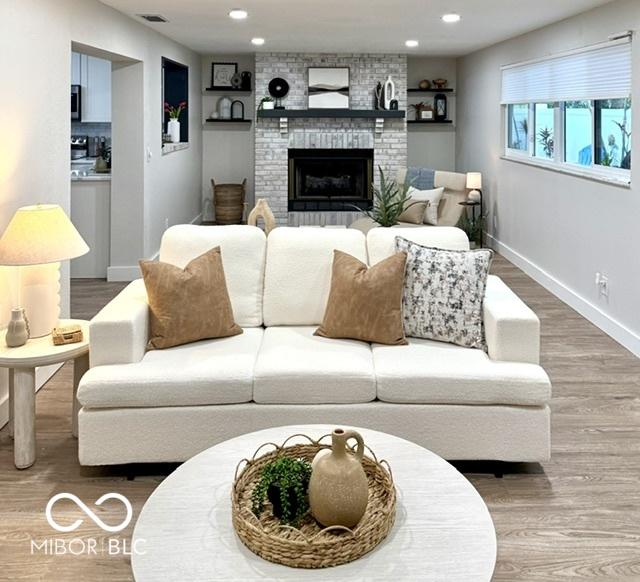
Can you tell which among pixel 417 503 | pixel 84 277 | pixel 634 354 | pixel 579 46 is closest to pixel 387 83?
pixel 579 46

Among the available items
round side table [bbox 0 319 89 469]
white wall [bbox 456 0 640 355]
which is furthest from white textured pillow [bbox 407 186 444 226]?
round side table [bbox 0 319 89 469]

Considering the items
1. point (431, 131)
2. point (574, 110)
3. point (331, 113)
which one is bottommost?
point (574, 110)

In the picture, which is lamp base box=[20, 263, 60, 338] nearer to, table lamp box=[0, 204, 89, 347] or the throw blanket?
table lamp box=[0, 204, 89, 347]

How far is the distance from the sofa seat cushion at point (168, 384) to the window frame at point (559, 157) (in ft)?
10.4

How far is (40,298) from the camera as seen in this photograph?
3.38 meters

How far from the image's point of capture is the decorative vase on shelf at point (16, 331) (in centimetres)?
309

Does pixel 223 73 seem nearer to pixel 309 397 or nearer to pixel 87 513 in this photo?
pixel 309 397

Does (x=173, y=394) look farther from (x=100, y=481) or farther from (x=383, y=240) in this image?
(x=383, y=240)

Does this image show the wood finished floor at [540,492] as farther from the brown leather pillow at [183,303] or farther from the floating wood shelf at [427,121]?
the floating wood shelf at [427,121]

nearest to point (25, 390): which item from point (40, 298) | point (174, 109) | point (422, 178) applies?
point (40, 298)

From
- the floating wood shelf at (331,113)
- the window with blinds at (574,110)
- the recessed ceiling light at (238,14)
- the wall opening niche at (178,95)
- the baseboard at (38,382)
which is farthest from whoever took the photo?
the floating wood shelf at (331,113)

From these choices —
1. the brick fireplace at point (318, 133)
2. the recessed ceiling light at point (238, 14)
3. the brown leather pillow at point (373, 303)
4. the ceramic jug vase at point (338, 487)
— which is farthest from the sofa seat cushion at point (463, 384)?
the brick fireplace at point (318, 133)

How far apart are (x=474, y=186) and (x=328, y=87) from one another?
2.64 meters

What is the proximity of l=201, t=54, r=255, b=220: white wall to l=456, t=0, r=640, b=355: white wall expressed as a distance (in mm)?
3017
